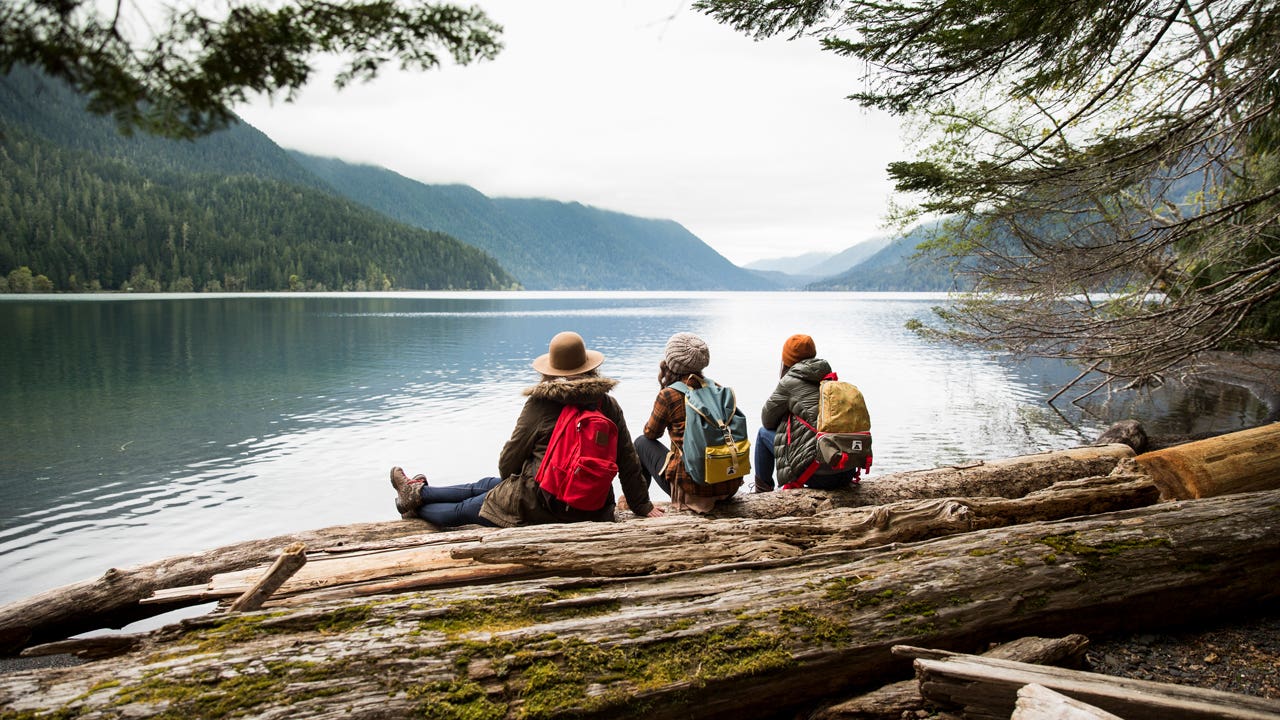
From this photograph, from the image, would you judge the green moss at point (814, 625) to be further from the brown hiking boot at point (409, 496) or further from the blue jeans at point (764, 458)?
the blue jeans at point (764, 458)

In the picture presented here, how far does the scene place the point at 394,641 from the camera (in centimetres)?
260

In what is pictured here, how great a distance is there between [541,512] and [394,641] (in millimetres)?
2098

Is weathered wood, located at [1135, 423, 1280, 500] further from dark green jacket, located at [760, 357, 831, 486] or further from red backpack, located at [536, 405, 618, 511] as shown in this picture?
red backpack, located at [536, 405, 618, 511]

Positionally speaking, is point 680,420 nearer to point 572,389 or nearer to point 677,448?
point 677,448

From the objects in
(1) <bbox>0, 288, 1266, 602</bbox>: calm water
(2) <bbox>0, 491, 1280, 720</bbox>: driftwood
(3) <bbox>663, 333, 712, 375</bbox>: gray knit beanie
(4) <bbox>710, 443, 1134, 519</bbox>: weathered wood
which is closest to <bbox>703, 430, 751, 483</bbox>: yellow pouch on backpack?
(4) <bbox>710, 443, 1134, 519</bbox>: weathered wood

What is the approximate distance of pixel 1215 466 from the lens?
16.6ft

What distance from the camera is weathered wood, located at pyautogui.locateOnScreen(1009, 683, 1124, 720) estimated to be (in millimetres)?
2148

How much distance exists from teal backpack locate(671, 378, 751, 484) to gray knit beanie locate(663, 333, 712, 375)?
0.20m

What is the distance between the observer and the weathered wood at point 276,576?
301cm

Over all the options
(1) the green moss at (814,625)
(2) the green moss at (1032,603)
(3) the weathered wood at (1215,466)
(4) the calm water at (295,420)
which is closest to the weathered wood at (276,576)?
(1) the green moss at (814,625)

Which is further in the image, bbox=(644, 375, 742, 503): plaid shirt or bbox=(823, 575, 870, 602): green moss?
bbox=(644, 375, 742, 503): plaid shirt

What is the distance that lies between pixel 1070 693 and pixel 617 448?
308 cm

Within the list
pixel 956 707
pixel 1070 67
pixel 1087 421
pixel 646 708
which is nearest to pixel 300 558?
pixel 646 708

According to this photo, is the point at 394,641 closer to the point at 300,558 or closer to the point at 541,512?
the point at 300,558
